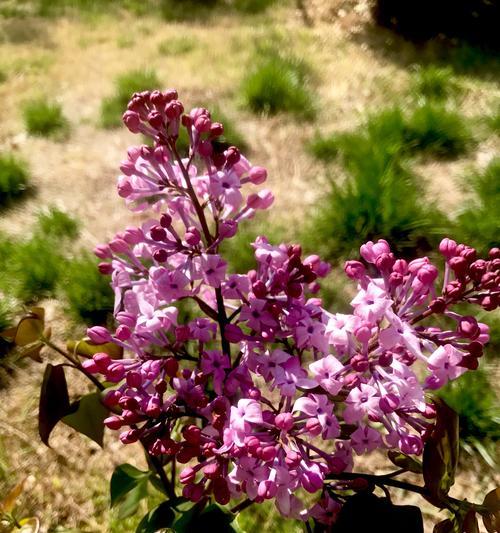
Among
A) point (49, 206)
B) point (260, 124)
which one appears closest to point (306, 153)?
point (260, 124)

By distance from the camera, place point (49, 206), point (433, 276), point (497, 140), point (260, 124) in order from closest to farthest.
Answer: point (433, 276) → point (49, 206) → point (497, 140) → point (260, 124)

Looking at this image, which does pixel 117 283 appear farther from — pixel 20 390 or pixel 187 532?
pixel 20 390

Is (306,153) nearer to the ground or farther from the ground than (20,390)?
farther from the ground

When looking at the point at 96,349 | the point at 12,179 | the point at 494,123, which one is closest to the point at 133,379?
the point at 96,349

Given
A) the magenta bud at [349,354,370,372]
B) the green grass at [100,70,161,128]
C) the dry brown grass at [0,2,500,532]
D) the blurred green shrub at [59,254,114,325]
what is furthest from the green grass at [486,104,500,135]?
the magenta bud at [349,354,370,372]

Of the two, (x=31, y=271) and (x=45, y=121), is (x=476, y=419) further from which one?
(x=45, y=121)

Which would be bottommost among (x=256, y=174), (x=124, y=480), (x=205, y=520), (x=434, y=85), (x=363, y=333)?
(x=124, y=480)

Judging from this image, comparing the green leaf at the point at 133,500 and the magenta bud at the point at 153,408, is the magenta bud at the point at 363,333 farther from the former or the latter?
the green leaf at the point at 133,500

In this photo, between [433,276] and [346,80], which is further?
[346,80]
